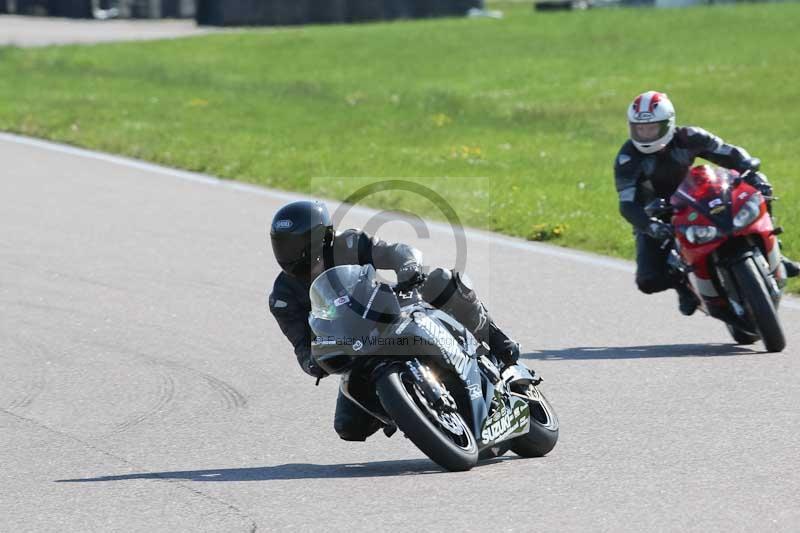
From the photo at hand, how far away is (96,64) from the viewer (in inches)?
1176

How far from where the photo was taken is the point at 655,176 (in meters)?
10.3

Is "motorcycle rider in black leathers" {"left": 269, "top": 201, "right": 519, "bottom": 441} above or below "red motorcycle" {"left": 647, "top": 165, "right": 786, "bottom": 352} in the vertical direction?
above

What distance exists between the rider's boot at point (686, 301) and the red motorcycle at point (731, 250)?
0.20m

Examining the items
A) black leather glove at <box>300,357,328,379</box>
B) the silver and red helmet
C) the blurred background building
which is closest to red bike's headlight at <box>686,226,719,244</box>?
the silver and red helmet

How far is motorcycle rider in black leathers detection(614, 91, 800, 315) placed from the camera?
10117 millimetres

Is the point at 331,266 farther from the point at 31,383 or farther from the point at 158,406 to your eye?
the point at 31,383

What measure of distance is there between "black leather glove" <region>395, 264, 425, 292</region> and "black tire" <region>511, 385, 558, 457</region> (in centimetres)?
92

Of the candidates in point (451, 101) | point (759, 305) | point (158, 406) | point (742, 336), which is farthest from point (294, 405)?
point (451, 101)

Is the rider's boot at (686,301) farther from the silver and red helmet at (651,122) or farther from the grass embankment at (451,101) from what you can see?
the grass embankment at (451,101)

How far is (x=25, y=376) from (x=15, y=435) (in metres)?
1.44

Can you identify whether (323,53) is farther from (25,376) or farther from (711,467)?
(711,467)

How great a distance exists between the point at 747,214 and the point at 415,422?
3793 millimetres

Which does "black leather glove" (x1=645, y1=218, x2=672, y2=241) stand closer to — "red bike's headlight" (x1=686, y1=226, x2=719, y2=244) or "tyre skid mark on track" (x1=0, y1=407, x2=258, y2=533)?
"red bike's headlight" (x1=686, y1=226, x2=719, y2=244)

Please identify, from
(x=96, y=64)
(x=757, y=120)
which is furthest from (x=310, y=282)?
(x=96, y=64)
